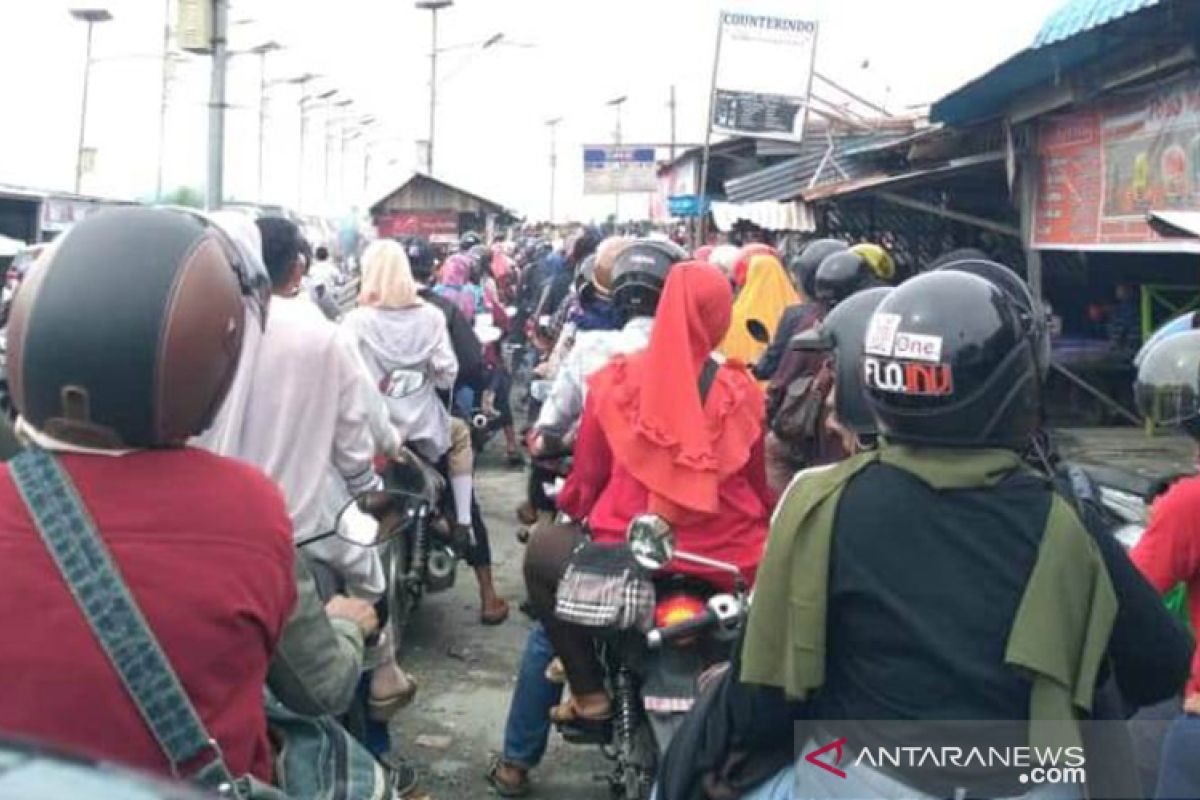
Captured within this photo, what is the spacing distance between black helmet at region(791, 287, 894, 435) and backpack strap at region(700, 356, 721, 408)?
12.3 inches

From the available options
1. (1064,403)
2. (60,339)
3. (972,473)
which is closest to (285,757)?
(60,339)

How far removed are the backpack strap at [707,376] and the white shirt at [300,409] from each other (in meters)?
1.00

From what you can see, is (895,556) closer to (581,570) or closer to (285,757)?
(285,757)

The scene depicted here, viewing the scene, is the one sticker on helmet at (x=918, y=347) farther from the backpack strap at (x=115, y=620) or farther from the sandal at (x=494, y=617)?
the sandal at (x=494, y=617)

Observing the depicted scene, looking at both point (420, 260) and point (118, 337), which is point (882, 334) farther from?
point (420, 260)

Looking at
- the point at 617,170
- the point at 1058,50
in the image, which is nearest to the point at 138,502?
the point at 1058,50

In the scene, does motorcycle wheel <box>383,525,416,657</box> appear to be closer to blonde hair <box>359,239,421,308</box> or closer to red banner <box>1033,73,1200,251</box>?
blonde hair <box>359,239,421,308</box>

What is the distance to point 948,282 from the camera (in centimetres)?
242

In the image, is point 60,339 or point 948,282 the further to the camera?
point 948,282

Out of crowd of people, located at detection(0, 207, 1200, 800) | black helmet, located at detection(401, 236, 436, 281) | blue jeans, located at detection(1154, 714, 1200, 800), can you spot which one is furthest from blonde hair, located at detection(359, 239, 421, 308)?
blue jeans, located at detection(1154, 714, 1200, 800)

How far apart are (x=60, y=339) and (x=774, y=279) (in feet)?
18.6

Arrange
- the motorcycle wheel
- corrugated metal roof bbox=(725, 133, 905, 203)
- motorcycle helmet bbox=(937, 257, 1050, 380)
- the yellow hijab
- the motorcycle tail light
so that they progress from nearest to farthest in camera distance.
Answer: motorcycle helmet bbox=(937, 257, 1050, 380)
the motorcycle tail light
the motorcycle wheel
the yellow hijab
corrugated metal roof bbox=(725, 133, 905, 203)

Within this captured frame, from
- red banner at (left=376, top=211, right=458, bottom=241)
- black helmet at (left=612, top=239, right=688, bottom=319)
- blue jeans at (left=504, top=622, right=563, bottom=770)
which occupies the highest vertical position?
red banner at (left=376, top=211, right=458, bottom=241)

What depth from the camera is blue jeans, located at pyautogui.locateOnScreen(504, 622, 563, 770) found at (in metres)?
4.77
